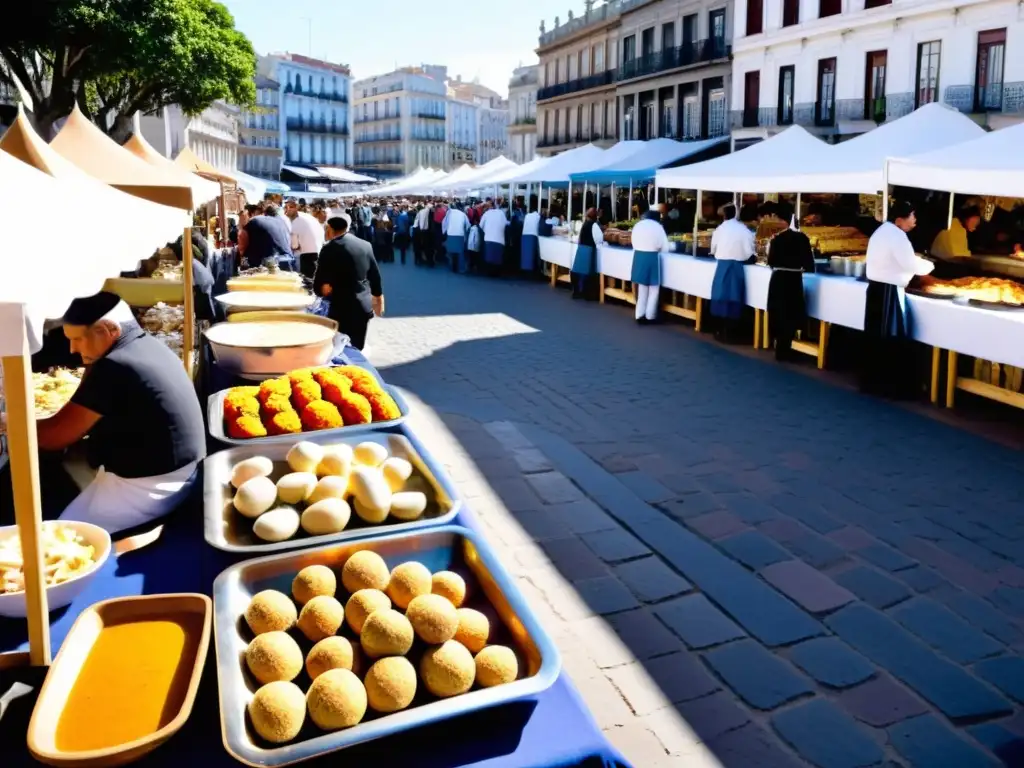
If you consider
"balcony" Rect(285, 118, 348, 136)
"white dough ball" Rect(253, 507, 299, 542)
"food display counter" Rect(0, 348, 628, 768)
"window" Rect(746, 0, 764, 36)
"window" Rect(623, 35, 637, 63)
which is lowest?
"food display counter" Rect(0, 348, 628, 768)

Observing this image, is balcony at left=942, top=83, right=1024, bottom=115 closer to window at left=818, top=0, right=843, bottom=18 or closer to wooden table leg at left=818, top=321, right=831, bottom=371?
window at left=818, top=0, right=843, bottom=18

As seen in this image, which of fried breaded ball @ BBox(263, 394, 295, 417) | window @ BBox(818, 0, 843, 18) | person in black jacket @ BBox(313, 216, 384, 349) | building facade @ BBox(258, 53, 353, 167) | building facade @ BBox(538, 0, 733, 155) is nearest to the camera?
fried breaded ball @ BBox(263, 394, 295, 417)

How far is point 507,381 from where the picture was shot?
329 inches

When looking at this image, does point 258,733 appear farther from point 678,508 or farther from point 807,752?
point 678,508

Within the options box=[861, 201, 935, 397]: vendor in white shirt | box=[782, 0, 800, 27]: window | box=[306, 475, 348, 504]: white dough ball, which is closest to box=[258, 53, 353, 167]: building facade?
box=[782, 0, 800, 27]: window

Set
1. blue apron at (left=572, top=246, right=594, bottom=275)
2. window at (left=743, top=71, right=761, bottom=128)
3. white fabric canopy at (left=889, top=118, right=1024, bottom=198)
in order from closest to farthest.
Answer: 1. white fabric canopy at (left=889, top=118, right=1024, bottom=198)
2. blue apron at (left=572, top=246, right=594, bottom=275)
3. window at (left=743, top=71, right=761, bottom=128)

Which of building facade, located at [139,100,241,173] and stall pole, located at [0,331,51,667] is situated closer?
stall pole, located at [0,331,51,667]

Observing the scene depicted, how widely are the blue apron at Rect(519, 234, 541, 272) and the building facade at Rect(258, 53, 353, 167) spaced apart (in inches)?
2059

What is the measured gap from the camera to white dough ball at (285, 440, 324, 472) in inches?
101

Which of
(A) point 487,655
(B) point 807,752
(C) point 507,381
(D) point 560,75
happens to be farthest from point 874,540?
(D) point 560,75

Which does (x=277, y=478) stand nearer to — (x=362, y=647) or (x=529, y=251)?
(x=362, y=647)

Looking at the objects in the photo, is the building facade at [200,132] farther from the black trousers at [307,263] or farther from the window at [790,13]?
the window at [790,13]

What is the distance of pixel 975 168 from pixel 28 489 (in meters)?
7.02

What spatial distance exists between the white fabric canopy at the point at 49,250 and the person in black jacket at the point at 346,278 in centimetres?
440
